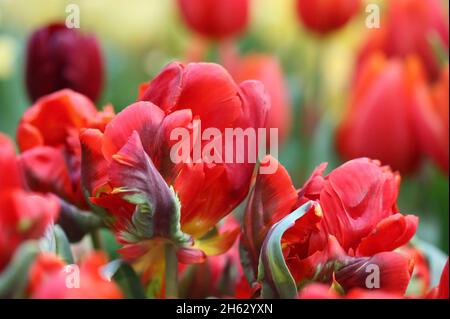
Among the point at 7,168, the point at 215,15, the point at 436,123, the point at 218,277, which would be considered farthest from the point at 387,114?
the point at 7,168

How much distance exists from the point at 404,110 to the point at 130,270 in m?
0.41

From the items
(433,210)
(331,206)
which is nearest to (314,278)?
(331,206)

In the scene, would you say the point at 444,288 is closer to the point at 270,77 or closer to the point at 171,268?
the point at 171,268

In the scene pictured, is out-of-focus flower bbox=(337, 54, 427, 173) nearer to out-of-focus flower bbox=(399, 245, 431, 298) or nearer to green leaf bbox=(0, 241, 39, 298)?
out-of-focus flower bbox=(399, 245, 431, 298)

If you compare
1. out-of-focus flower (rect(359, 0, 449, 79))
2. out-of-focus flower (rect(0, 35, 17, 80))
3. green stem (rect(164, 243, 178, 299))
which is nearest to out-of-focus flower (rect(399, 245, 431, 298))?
green stem (rect(164, 243, 178, 299))

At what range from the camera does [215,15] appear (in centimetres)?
93

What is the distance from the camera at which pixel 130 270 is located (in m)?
0.44

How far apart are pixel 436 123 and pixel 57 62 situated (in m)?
0.32

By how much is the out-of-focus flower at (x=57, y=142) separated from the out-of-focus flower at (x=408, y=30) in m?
0.48

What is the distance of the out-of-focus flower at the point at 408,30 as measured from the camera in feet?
2.89

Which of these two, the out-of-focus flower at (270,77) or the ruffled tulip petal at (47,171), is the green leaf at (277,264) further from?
the out-of-focus flower at (270,77)

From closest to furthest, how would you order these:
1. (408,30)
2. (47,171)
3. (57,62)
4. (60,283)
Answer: (60,283) < (47,171) < (57,62) < (408,30)

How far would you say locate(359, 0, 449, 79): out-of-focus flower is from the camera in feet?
2.89

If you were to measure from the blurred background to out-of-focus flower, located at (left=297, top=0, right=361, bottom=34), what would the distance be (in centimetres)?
2
